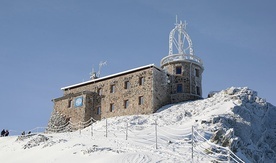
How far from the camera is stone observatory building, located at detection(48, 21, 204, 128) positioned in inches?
1516

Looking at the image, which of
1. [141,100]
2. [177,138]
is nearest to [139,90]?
[141,100]

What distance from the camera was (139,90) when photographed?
38.8 m

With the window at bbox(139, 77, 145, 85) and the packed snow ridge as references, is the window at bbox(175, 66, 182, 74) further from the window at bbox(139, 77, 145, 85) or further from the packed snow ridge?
the packed snow ridge

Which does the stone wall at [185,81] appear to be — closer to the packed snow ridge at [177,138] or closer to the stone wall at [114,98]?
the stone wall at [114,98]

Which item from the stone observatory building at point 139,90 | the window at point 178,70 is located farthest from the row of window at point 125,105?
the window at point 178,70

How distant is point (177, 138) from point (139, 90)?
14869 mm

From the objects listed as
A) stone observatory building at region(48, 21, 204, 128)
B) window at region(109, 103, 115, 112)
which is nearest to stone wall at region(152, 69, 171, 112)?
stone observatory building at region(48, 21, 204, 128)

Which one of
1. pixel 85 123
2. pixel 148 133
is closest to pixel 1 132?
pixel 85 123

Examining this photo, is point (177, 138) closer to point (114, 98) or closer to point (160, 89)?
point (160, 89)

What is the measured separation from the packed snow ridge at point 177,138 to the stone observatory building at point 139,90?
2655mm

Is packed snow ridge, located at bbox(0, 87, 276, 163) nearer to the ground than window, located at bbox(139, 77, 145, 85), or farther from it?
nearer to the ground

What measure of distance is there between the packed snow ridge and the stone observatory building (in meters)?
2.66

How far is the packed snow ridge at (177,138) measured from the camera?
1997cm

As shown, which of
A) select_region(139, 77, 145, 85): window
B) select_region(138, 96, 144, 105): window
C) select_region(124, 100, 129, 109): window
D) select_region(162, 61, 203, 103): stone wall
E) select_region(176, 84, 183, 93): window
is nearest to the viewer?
select_region(138, 96, 144, 105): window
